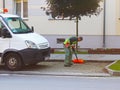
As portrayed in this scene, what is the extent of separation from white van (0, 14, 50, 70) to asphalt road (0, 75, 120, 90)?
1086 millimetres

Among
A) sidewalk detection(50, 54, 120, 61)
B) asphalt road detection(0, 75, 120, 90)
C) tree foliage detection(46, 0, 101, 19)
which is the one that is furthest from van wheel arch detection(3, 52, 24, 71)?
tree foliage detection(46, 0, 101, 19)

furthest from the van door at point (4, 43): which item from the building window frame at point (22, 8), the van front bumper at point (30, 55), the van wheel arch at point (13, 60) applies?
the building window frame at point (22, 8)

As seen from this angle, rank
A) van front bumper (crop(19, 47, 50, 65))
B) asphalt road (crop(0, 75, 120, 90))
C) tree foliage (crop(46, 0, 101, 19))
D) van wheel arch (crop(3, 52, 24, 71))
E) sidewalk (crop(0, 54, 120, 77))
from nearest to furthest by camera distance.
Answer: asphalt road (crop(0, 75, 120, 90)), sidewalk (crop(0, 54, 120, 77)), van front bumper (crop(19, 47, 50, 65)), van wheel arch (crop(3, 52, 24, 71)), tree foliage (crop(46, 0, 101, 19))

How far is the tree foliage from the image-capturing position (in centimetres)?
2075

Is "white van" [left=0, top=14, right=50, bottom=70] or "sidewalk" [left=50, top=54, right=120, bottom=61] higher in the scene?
"white van" [left=0, top=14, right=50, bottom=70]

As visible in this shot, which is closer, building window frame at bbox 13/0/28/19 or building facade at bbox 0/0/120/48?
building facade at bbox 0/0/120/48

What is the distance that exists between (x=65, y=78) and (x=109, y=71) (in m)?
1.73

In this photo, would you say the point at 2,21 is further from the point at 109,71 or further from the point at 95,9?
the point at 95,9

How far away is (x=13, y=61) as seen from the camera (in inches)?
639

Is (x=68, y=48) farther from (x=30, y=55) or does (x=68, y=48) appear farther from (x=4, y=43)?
(x=4, y=43)

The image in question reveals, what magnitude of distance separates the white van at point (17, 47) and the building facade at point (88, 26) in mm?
9621

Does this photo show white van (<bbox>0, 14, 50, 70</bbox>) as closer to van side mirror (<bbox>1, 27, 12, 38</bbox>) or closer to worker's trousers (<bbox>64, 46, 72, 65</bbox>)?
van side mirror (<bbox>1, 27, 12, 38</bbox>)

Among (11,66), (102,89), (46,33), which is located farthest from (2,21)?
(46,33)

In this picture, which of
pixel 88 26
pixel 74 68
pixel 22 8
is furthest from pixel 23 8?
pixel 74 68
